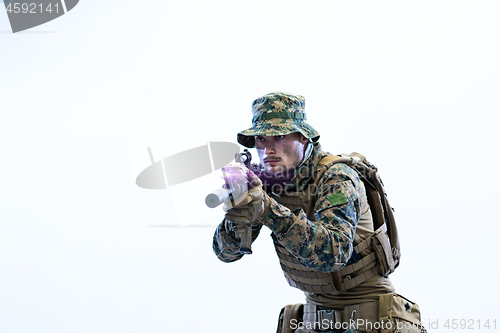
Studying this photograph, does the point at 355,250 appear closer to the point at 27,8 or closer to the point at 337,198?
the point at 337,198

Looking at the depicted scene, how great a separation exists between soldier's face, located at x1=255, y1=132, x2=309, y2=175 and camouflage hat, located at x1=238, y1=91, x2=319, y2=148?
74 millimetres

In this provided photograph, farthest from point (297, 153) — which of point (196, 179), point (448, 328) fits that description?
point (448, 328)

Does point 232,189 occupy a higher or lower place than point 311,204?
higher

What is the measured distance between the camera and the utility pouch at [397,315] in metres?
2.60

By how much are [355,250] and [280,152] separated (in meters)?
0.71

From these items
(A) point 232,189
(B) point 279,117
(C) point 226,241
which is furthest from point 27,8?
(A) point 232,189

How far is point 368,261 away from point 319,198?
55 centimetres

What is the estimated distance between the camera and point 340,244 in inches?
86.7

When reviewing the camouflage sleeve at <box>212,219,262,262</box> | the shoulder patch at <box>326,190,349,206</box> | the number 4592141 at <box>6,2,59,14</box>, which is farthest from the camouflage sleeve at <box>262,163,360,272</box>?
the number 4592141 at <box>6,2,59,14</box>

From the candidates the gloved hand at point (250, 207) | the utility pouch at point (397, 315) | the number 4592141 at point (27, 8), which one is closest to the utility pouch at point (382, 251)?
the utility pouch at point (397, 315)

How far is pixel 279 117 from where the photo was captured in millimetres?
2760

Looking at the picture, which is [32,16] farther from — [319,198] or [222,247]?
[319,198]

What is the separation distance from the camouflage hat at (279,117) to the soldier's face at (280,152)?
7 cm

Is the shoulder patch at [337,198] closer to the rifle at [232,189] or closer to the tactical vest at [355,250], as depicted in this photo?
the tactical vest at [355,250]
